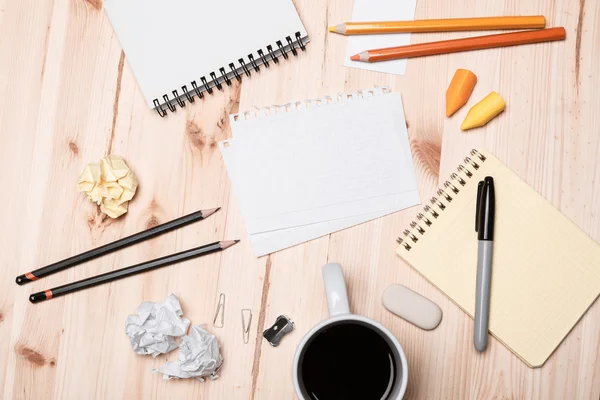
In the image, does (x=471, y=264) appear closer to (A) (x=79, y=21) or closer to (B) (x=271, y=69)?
(B) (x=271, y=69)

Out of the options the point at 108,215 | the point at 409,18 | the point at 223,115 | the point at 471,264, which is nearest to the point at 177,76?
the point at 223,115

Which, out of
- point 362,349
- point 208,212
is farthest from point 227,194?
point 362,349

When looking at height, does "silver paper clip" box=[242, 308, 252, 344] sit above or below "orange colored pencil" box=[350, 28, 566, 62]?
below

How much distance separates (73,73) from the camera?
790mm

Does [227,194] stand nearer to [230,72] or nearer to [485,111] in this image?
[230,72]

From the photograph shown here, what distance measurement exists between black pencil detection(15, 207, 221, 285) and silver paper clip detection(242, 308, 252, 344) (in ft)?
0.43

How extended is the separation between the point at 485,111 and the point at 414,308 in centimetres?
26

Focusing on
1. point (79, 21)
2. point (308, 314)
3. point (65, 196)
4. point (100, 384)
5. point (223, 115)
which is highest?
point (79, 21)

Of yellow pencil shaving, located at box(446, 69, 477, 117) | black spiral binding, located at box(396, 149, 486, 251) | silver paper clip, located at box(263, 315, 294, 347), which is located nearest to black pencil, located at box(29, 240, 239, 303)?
silver paper clip, located at box(263, 315, 294, 347)

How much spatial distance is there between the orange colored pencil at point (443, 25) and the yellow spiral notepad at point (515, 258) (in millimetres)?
168

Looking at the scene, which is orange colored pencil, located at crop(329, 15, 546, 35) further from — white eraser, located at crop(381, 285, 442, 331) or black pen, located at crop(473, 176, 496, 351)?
Answer: white eraser, located at crop(381, 285, 442, 331)

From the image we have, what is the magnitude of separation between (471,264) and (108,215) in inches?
18.4

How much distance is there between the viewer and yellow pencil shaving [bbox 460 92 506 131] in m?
0.75

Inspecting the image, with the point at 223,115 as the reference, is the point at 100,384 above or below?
below
